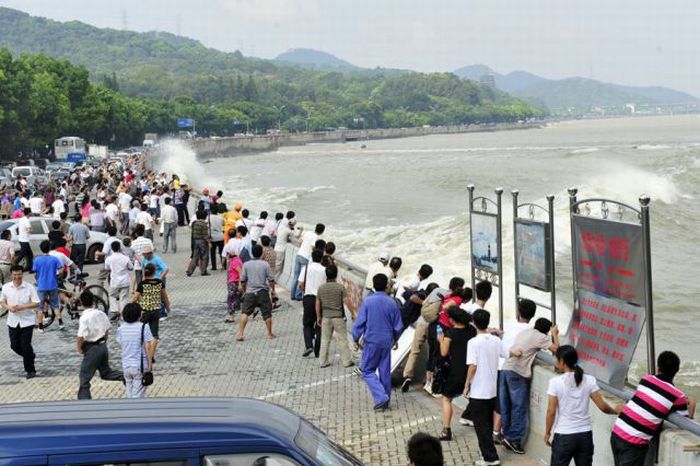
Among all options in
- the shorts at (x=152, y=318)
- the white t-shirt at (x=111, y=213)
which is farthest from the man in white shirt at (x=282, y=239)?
the white t-shirt at (x=111, y=213)

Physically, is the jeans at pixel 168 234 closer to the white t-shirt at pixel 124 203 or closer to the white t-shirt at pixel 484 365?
the white t-shirt at pixel 124 203

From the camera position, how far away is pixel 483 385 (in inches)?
366

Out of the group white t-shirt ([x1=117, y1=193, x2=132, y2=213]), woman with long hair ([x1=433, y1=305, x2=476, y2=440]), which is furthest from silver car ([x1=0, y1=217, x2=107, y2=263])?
woman with long hair ([x1=433, y1=305, x2=476, y2=440])

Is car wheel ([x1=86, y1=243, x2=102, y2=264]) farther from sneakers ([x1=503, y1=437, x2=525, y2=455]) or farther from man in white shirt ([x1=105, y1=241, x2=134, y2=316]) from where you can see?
sneakers ([x1=503, y1=437, x2=525, y2=455])

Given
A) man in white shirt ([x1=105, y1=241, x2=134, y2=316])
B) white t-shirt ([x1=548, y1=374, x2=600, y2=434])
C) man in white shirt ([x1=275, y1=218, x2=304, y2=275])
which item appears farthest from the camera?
man in white shirt ([x1=275, y1=218, x2=304, y2=275])

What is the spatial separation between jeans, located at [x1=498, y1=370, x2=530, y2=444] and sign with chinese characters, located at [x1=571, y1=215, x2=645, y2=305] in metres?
1.06

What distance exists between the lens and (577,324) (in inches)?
374

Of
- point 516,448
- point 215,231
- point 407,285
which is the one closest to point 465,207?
point 215,231

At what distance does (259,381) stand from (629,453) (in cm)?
630

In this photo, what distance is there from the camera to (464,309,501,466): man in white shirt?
9.27 metres

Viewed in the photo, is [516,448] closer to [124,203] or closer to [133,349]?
[133,349]

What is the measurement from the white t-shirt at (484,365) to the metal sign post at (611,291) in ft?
2.70

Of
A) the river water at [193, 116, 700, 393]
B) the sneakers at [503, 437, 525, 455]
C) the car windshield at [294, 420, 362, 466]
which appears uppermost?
the car windshield at [294, 420, 362, 466]

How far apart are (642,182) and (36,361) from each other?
4228cm
